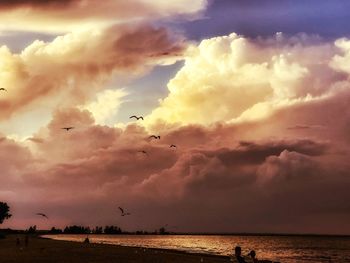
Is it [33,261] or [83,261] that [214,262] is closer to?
[83,261]

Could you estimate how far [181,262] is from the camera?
52500mm

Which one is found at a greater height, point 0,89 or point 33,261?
point 0,89

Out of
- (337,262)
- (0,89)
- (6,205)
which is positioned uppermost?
(0,89)

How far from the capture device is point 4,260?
1922 inches

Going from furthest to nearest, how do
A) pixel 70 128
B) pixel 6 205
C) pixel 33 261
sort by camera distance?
pixel 6 205
pixel 70 128
pixel 33 261

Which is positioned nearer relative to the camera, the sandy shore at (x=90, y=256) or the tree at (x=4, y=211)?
the sandy shore at (x=90, y=256)

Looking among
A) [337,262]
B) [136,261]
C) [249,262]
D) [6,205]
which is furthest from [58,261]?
[6,205]

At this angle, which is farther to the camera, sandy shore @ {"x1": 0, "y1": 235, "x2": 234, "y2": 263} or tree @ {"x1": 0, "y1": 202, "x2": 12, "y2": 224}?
tree @ {"x1": 0, "y1": 202, "x2": 12, "y2": 224}

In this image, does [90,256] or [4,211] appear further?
[4,211]

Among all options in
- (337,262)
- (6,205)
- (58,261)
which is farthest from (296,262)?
(6,205)

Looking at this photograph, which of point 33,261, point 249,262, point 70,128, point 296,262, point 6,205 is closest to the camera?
point 249,262

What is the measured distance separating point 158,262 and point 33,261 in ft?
40.6

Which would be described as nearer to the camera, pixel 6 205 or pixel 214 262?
pixel 214 262

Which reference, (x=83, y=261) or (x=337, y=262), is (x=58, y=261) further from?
(x=337, y=262)
